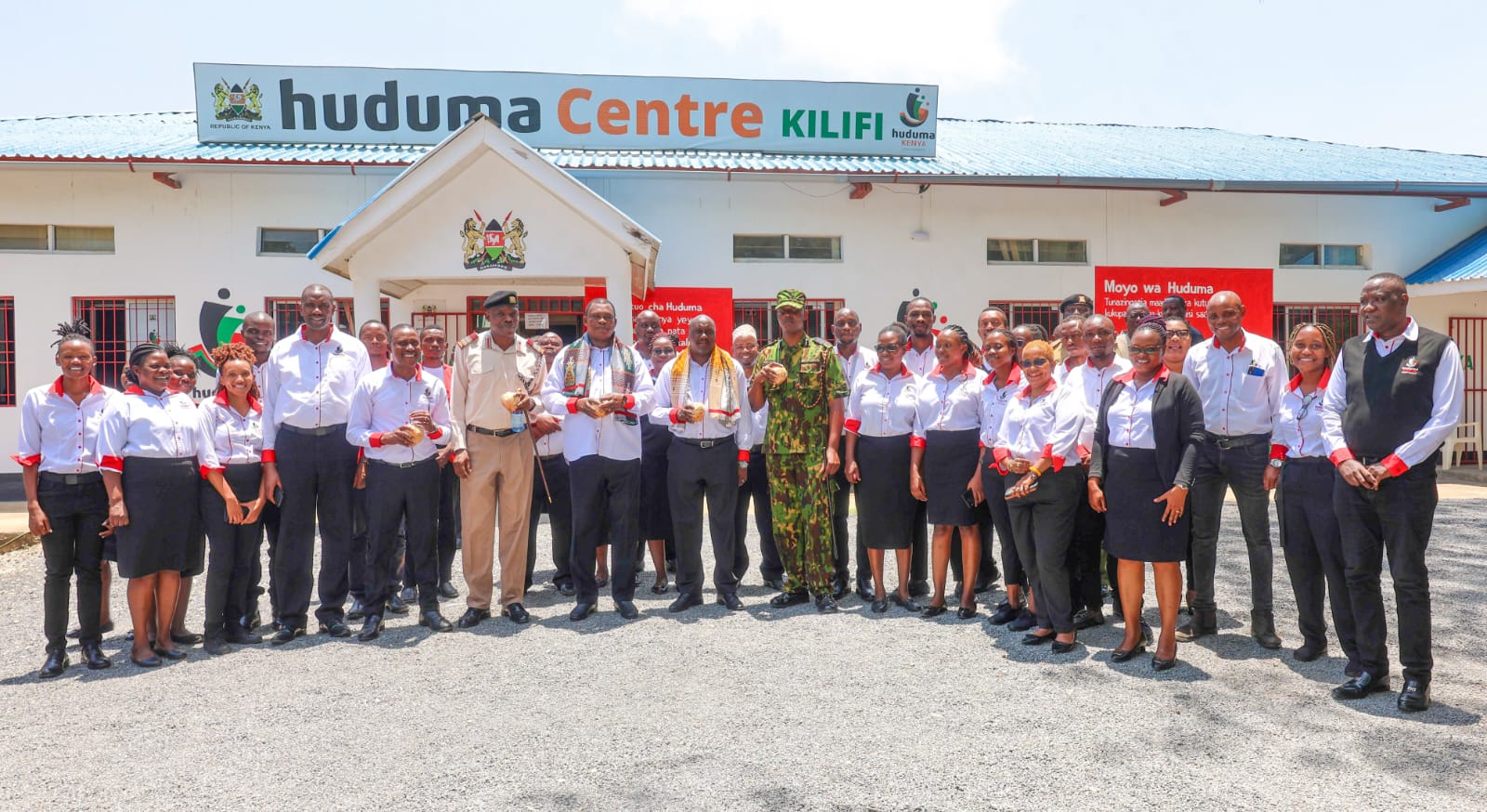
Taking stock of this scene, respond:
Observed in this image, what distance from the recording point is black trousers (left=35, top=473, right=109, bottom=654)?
478 cm

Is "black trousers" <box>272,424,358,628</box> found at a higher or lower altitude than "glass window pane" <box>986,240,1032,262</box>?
lower

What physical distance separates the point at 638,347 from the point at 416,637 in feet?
10.2

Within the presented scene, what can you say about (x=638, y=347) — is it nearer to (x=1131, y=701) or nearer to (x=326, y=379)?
(x=326, y=379)

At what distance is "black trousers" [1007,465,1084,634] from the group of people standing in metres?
0.02

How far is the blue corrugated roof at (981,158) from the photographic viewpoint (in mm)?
12352

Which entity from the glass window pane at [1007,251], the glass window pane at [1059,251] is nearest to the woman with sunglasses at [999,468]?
the glass window pane at [1007,251]

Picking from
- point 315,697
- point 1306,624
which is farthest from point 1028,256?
point 315,697

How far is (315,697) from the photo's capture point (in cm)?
448

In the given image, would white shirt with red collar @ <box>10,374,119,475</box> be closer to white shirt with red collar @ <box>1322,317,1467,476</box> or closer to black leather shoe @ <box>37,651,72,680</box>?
black leather shoe @ <box>37,651,72,680</box>

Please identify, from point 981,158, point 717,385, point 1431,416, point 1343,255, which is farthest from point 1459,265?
point 717,385

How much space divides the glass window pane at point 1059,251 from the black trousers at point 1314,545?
29.6 ft

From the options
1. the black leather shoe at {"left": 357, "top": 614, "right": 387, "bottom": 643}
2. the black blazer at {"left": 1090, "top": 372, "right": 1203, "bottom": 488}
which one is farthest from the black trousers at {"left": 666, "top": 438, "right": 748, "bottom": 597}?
the black blazer at {"left": 1090, "top": 372, "right": 1203, "bottom": 488}

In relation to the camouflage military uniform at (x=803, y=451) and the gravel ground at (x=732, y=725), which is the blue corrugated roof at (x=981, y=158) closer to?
the camouflage military uniform at (x=803, y=451)

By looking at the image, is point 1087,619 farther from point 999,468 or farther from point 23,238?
point 23,238
